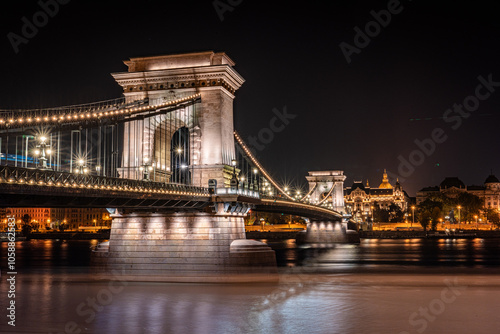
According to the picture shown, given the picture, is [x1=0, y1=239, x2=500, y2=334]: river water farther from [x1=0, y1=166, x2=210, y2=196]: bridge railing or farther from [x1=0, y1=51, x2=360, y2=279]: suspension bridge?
[x1=0, y1=166, x2=210, y2=196]: bridge railing

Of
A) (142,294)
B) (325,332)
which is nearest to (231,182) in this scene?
(142,294)

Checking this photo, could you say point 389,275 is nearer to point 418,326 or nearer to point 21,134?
point 418,326

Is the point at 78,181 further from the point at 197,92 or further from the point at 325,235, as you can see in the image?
the point at 325,235

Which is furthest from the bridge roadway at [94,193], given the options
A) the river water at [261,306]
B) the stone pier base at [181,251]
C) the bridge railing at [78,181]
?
the river water at [261,306]

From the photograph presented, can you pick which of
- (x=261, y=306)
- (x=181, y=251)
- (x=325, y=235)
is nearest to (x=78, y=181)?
(x=261, y=306)

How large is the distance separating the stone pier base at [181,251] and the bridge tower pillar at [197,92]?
173 inches

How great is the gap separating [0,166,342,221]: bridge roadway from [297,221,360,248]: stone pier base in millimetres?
59819

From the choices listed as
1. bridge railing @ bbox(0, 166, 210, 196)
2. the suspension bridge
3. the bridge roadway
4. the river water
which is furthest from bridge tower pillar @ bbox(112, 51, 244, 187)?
the river water

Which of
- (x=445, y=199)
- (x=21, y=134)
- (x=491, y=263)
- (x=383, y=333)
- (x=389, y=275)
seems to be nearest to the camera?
(x=383, y=333)

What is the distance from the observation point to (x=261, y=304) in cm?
2755

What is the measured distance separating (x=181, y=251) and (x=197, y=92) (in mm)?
11436

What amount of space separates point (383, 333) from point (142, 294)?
1344cm

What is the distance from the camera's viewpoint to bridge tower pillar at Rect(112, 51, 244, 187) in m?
39.2

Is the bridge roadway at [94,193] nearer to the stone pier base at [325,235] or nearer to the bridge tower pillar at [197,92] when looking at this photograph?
the bridge tower pillar at [197,92]
